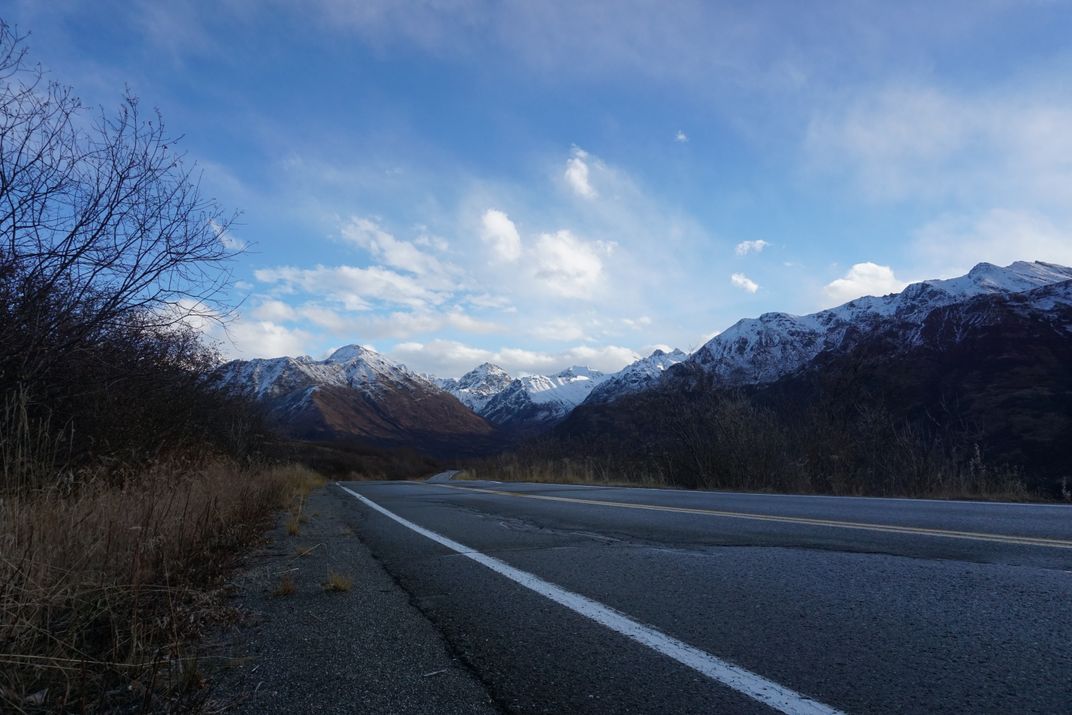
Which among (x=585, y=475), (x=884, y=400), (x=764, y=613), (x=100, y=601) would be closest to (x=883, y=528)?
(x=764, y=613)

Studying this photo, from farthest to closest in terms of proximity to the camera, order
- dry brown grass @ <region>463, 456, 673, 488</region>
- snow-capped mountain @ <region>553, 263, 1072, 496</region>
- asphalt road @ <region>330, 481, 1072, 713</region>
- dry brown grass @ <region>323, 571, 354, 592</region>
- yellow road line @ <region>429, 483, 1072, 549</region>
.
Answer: dry brown grass @ <region>463, 456, 673, 488</region>
snow-capped mountain @ <region>553, 263, 1072, 496</region>
yellow road line @ <region>429, 483, 1072, 549</region>
dry brown grass @ <region>323, 571, 354, 592</region>
asphalt road @ <region>330, 481, 1072, 713</region>

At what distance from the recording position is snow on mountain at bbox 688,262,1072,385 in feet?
397

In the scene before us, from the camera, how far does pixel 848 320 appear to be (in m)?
148

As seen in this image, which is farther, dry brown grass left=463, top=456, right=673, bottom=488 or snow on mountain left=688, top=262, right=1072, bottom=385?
snow on mountain left=688, top=262, right=1072, bottom=385

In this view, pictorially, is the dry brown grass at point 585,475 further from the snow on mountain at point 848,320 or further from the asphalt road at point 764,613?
the snow on mountain at point 848,320

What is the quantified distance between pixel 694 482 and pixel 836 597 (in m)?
13.6

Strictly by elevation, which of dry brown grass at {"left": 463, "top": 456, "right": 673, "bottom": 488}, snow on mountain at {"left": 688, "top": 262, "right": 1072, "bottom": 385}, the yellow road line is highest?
snow on mountain at {"left": 688, "top": 262, "right": 1072, "bottom": 385}

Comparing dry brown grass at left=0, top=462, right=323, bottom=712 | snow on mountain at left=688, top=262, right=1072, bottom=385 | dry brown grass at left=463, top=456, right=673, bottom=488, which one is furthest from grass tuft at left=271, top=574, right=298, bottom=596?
snow on mountain at left=688, top=262, right=1072, bottom=385

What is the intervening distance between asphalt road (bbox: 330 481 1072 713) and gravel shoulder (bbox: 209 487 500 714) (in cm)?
14

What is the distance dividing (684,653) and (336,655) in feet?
→ 5.03

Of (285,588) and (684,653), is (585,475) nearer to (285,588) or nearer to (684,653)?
(285,588)

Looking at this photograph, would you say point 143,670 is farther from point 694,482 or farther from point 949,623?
point 694,482

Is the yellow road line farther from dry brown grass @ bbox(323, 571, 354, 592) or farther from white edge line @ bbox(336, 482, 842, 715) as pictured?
dry brown grass @ bbox(323, 571, 354, 592)

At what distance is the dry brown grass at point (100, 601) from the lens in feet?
7.47
